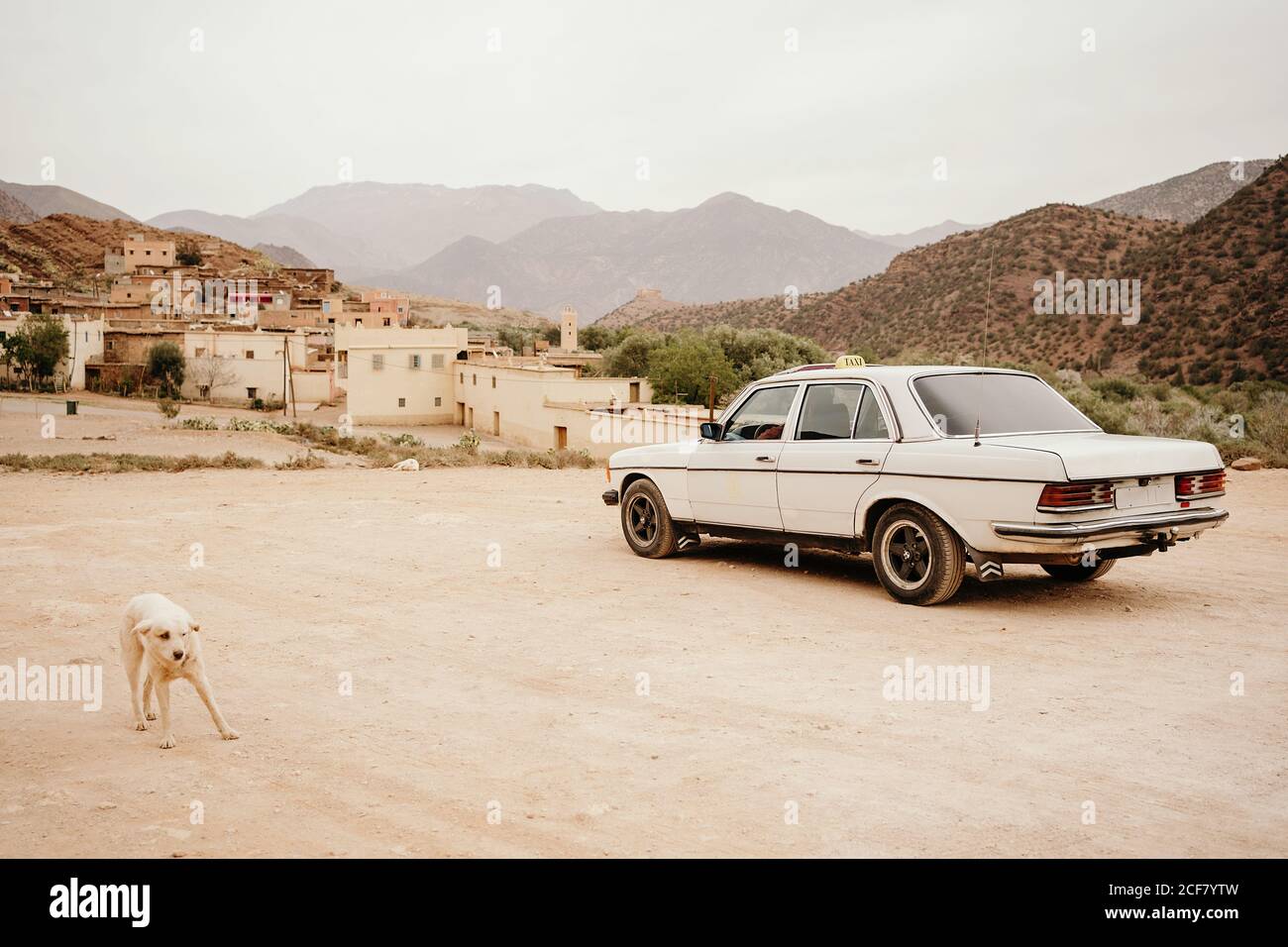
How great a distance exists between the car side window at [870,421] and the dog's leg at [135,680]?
5517 mm

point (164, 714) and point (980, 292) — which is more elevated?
point (980, 292)

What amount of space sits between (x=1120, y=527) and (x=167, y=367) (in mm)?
74965

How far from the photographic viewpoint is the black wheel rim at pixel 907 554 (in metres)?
8.00

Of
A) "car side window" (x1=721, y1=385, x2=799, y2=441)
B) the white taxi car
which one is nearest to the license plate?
the white taxi car

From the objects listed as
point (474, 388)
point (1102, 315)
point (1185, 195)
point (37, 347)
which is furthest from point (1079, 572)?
point (1185, 195)

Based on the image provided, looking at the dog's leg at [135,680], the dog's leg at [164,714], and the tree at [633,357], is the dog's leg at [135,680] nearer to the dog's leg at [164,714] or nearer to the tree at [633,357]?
the dog's leg at [164,714]

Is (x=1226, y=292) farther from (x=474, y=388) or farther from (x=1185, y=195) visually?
(x=1185, y=195)

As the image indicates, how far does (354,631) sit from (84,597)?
265cm

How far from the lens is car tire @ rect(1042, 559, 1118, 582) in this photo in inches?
347

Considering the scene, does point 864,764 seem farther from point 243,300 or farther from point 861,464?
point 243,300

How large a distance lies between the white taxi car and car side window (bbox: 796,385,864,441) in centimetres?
1

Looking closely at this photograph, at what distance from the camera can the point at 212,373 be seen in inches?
2869

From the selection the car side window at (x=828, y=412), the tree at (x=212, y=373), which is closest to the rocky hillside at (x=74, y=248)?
the tree at (x=212, y=373)
